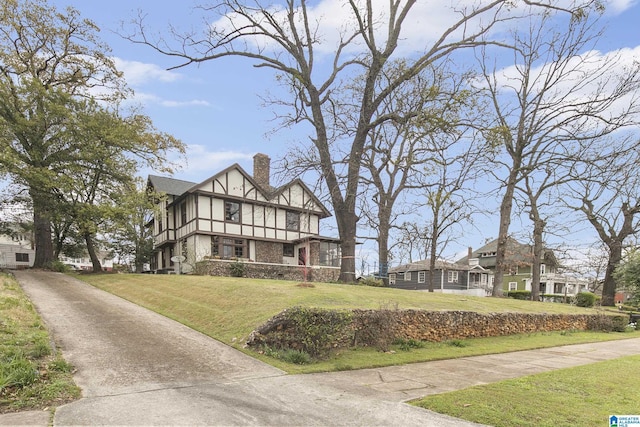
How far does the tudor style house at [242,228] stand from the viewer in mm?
25719

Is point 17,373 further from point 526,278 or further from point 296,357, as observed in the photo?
point 526,278

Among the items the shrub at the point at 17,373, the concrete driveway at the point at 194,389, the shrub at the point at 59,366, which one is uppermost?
the shrub at the point at 17,373

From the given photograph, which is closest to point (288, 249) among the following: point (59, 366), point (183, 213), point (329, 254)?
point (329, 254)

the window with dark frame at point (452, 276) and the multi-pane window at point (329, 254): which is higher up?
the multi-pane window at point (329, 254)

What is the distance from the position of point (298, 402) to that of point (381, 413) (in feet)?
3.57

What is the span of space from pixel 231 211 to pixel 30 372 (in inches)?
892

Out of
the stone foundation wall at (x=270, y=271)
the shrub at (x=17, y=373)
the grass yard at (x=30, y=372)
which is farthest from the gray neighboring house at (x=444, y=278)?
the shrub at (x=17, y=373)

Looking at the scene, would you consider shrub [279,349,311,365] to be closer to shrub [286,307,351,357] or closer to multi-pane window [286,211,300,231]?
shrub [286,307,351,357]

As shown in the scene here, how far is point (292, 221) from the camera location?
30.2 meters

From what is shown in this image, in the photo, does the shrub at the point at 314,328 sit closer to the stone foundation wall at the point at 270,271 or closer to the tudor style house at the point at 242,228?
the stone foundation wall at the point at 270,271

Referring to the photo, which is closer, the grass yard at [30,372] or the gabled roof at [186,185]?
the grass yard at [30,372]

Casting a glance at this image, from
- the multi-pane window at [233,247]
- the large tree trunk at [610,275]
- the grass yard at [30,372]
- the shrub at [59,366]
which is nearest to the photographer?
the grass yard at [30,372]

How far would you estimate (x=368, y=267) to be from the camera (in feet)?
95.2

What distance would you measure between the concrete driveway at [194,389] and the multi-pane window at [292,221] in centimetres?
2129
